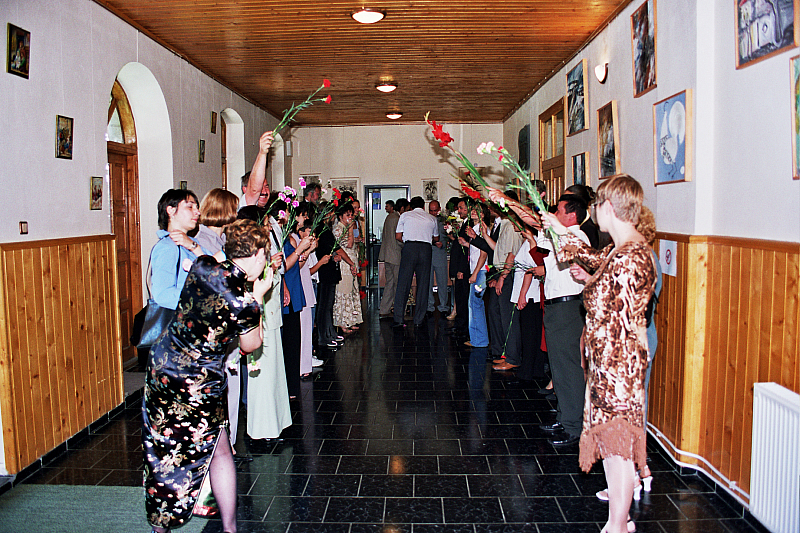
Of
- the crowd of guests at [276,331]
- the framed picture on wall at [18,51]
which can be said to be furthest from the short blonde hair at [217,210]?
the framed picture on wall at [18,51]

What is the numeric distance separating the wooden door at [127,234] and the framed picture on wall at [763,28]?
532 centimetres

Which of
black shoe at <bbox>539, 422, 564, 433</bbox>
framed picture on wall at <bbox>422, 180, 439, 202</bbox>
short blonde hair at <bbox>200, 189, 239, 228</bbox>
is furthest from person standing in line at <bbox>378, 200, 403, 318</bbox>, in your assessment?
short blonde hair at <bbox>200, 189, 239, 228</bbox>

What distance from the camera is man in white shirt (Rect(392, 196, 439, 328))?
8523 mm

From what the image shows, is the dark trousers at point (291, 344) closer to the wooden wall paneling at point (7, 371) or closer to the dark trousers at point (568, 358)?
the wooden wall paneling at point (7, 371)

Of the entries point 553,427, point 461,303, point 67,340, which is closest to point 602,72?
point 553,427

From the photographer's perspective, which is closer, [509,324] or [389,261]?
[509,324]

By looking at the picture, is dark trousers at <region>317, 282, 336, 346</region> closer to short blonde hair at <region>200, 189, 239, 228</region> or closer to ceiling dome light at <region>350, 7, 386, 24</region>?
ceiling dome light at <region>350, 7, 386, 24</region>

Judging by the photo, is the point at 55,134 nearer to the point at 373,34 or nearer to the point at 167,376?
the point at 167,376

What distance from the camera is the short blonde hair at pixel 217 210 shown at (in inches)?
146

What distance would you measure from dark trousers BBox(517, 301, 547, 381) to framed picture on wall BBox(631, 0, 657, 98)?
2.03 m

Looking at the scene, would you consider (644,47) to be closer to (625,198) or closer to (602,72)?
(602,72)

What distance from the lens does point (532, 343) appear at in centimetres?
547

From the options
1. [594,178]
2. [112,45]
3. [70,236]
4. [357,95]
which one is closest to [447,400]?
[594,178]

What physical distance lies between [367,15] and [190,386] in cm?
375
